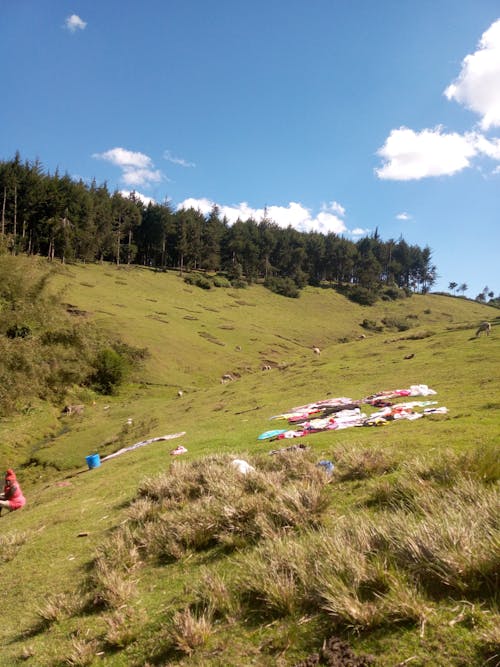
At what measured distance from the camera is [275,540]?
5.63 m

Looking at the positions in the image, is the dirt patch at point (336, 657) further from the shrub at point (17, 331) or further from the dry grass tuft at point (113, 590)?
the shrub at point (17, 331)

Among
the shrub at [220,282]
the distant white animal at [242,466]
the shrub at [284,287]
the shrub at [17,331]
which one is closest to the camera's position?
the distant white animal at [242,466]

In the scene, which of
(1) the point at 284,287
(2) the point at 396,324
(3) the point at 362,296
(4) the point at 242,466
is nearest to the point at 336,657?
(4) the point at 242,466

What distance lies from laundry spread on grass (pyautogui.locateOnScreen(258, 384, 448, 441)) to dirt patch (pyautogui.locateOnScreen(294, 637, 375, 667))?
32.5 feet

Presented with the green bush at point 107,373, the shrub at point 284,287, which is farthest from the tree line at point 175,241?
the green bush at point 107,373

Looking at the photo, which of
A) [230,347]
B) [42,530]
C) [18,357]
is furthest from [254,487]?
[230,347]

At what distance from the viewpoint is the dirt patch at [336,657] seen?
339 centimetres

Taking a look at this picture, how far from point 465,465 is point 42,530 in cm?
957

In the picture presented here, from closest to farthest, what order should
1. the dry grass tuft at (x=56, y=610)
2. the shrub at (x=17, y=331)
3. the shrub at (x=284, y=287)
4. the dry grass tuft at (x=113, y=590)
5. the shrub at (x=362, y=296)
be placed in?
the dry grass tuft at (x=113, y=590), the dry grass tuft at (x=56, y=610), the shrub at (x=17, y=331), the shrub at (x=284, y=287), the shrub at (x=362, y=296)

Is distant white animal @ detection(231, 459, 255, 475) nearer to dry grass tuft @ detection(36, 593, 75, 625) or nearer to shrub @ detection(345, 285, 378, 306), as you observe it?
dry grass tuft @ detection(36, 593, 75, 625)

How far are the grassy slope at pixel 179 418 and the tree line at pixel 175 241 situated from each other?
12497 mm

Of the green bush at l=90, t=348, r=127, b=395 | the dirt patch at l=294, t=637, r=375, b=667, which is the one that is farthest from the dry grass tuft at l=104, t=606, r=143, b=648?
the green bush at l=90, t=348, r=127, b=395

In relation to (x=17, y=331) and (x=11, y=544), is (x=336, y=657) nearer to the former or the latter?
(x=11, y=544)

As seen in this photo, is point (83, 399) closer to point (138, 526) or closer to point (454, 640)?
point (138, 526)
